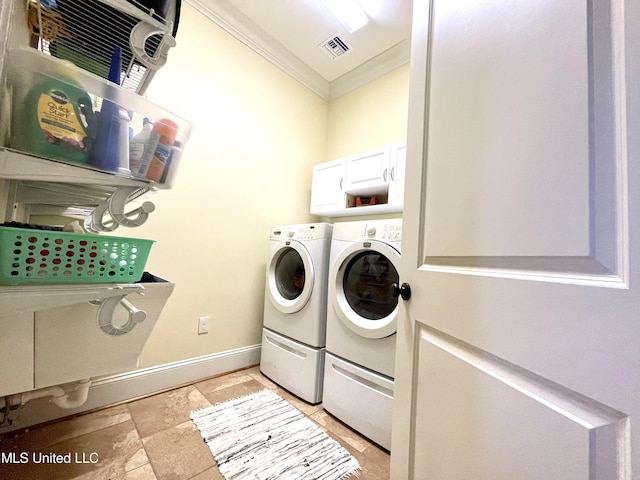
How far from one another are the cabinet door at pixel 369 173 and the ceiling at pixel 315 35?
86 centimetres

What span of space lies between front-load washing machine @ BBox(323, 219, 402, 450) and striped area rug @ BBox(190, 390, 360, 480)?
0.59 feet

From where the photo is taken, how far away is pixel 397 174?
66.4 inches

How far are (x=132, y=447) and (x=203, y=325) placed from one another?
27.3 inches

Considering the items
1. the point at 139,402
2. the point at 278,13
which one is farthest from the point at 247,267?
the point at 278,13


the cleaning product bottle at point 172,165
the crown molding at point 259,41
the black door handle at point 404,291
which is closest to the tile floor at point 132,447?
the black door handle at point 404,291

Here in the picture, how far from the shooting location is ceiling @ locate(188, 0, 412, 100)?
167 centimetres

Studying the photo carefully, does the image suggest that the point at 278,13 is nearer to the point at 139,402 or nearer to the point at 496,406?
the point at 496,406

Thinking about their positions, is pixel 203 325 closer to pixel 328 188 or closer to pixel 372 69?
pixel 328 188

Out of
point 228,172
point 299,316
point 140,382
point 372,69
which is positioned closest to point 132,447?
point 140,382

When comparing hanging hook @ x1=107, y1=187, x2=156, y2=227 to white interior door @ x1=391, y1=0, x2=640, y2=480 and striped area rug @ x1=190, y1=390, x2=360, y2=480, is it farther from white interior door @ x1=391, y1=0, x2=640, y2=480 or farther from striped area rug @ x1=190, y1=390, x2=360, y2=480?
striped area rug @ x1=190, y1=390, x2=360, y2=480

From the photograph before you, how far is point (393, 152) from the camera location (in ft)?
5.62

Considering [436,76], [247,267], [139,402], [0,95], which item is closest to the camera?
[0,95]

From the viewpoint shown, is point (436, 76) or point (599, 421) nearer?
point (599, 421)

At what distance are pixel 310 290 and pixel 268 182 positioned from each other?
1.01 metres
